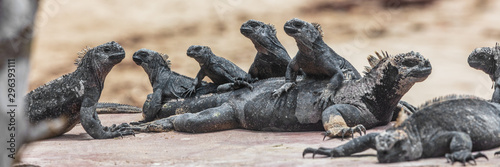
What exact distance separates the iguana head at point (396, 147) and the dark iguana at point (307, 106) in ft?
6.00

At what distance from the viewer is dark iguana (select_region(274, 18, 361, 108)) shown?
764 cm

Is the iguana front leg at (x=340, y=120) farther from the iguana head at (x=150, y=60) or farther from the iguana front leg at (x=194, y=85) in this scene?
the iguana head at (x=150, y=60)

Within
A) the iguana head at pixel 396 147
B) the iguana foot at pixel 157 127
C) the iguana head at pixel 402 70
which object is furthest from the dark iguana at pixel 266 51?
the iguana head at pixel 396 147

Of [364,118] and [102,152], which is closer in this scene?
[102,152]

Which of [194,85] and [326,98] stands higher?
[194,85]

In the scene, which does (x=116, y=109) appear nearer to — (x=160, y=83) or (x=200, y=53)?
(x=160, y=83)

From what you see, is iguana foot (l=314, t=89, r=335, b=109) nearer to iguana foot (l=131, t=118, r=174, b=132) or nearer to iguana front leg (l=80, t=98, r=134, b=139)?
iguana foot (l=131, t=118, r=174, b=132)

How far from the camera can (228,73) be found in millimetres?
9070

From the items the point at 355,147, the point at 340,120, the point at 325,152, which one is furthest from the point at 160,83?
the point at 355,147

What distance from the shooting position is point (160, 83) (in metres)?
9.49

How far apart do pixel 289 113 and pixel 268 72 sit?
1276mm

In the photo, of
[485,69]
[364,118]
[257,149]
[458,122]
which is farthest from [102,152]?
[485,69]

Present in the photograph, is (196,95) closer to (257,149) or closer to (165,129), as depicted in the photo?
(165,129)

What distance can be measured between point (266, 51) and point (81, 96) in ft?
9.46
